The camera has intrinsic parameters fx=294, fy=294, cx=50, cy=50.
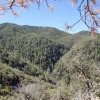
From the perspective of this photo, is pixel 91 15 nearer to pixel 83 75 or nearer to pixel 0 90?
pixel 83 75

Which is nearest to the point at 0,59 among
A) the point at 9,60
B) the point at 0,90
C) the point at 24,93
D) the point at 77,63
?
the point at 9,60

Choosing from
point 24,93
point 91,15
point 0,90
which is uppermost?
point 91,15

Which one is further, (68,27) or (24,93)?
(24,93)

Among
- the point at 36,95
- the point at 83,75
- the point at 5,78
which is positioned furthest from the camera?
the point at 5,78

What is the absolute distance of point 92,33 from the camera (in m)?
4.74

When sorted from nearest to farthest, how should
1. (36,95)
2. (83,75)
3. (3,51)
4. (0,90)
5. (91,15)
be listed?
1. (91,15)
2. (83,75)
3. (36,95)
4. (0,90)
5. (3,51)

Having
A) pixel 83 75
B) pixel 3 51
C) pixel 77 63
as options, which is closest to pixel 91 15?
pixel 83 75

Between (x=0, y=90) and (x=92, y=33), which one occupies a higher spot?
(x=92, y=33)

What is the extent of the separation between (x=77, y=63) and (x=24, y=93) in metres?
20.8

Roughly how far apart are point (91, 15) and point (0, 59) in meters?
156

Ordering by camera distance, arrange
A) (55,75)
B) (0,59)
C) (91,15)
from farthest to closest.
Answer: (55,75)
(0,59)
(91,15)

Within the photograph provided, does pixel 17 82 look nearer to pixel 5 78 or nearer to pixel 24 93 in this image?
pixel 5 78

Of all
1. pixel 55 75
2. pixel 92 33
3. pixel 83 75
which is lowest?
pixel 55 75

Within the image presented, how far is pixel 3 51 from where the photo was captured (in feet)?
577
